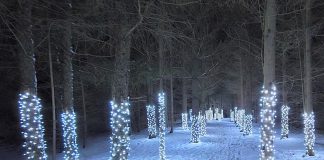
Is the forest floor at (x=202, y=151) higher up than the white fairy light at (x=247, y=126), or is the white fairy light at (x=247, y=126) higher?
the white fairy light at (x=247, y=126)

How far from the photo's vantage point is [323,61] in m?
31.8

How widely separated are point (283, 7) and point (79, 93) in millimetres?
15733

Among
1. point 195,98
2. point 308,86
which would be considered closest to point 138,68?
point 195,98

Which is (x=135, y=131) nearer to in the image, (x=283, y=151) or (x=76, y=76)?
(x=76, y=76)

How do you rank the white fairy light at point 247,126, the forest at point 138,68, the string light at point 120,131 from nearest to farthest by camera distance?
1. the forest at point 138,68
2. the string light at point 120,131
3. the white fairy light at point 247,126

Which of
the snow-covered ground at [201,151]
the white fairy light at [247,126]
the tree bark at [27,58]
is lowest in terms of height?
the snow-covered ground at [201,151]

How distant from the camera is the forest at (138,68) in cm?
1288

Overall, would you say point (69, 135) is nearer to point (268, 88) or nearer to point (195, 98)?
point (268, 88)

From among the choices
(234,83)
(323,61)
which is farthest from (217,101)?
(323,61)

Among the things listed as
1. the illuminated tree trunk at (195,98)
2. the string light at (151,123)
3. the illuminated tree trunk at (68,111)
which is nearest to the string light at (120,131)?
the illuminated tree trunk at (68,111)

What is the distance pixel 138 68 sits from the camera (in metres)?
28.5

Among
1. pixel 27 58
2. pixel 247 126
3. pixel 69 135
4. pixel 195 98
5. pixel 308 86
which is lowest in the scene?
pixel 247 126

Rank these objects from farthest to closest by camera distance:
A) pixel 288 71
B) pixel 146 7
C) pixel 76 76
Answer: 1. pixel 288 71
2. pixel 76 76
3. pixel 146 7

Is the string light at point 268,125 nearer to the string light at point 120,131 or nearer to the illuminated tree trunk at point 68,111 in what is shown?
the string light at point 120,131
